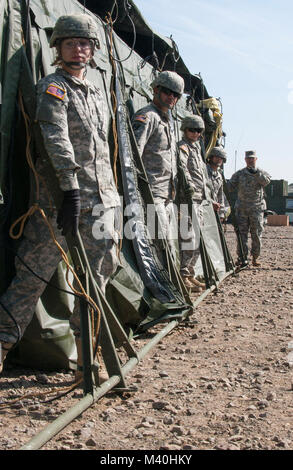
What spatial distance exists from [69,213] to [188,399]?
1.27 meters

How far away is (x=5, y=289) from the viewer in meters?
3.80

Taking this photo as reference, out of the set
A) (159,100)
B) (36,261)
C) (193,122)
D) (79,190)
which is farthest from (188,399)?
(193,122)

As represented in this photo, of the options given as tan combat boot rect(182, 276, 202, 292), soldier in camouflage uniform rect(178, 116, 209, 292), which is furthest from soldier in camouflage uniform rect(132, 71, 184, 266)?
tan combat boot rect(182, 276, 202, 292)

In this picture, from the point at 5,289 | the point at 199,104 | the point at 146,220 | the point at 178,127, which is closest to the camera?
the point at 5,289

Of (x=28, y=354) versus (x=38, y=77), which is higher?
(x=38, y=77)

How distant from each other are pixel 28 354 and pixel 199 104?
24.6 ft

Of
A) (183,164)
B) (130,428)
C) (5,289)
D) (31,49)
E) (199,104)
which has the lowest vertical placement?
(130,428)

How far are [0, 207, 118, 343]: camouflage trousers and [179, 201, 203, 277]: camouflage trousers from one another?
3.36m

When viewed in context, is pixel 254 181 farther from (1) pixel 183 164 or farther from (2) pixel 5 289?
(2) pixel 5 289

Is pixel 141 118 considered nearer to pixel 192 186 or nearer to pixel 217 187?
pixel 192 186

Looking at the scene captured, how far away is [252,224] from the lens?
1091cm

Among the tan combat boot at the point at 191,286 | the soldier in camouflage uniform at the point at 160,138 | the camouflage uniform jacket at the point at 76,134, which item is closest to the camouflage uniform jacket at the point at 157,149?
the soldier in camouflage uniform at the point at 160,138
